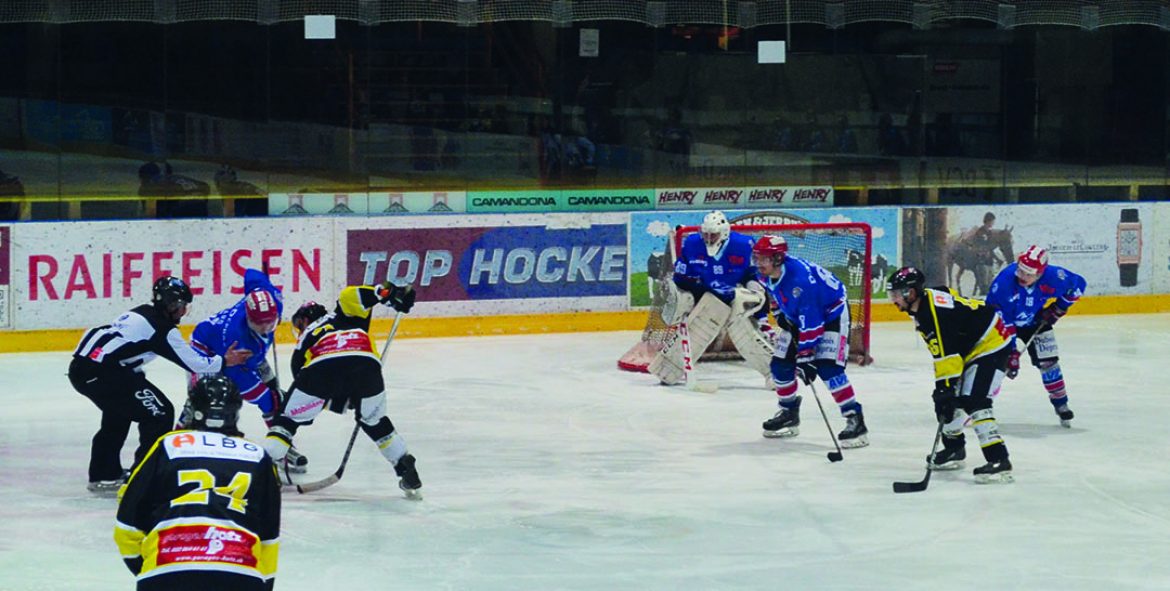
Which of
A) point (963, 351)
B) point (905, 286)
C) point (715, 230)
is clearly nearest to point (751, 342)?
point (715, 230)

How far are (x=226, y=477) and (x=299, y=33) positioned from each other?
404 inches

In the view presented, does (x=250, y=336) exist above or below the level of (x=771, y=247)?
below

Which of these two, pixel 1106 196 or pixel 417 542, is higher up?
pixel 1106 196

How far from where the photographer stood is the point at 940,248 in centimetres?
1484

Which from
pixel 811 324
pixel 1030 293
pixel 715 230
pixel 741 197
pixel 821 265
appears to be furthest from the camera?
pixel 741 197

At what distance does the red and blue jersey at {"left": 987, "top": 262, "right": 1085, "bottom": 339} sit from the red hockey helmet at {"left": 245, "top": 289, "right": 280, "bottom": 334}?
397 cm

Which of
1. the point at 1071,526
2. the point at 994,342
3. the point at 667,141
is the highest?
the point at 667,141

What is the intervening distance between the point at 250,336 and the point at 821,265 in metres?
5.97

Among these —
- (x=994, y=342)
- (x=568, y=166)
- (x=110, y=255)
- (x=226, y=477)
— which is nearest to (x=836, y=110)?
(x=568, y=166)

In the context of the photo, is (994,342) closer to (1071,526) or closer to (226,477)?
(1071,526)

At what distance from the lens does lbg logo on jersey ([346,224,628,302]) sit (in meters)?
13.6

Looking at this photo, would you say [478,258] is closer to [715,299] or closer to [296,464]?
[715,299]

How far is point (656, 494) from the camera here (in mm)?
8320

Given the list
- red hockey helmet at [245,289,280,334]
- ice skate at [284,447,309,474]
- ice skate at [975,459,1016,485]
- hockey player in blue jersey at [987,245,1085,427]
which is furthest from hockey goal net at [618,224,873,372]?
red hockey helmet at [245,289,280,334]
